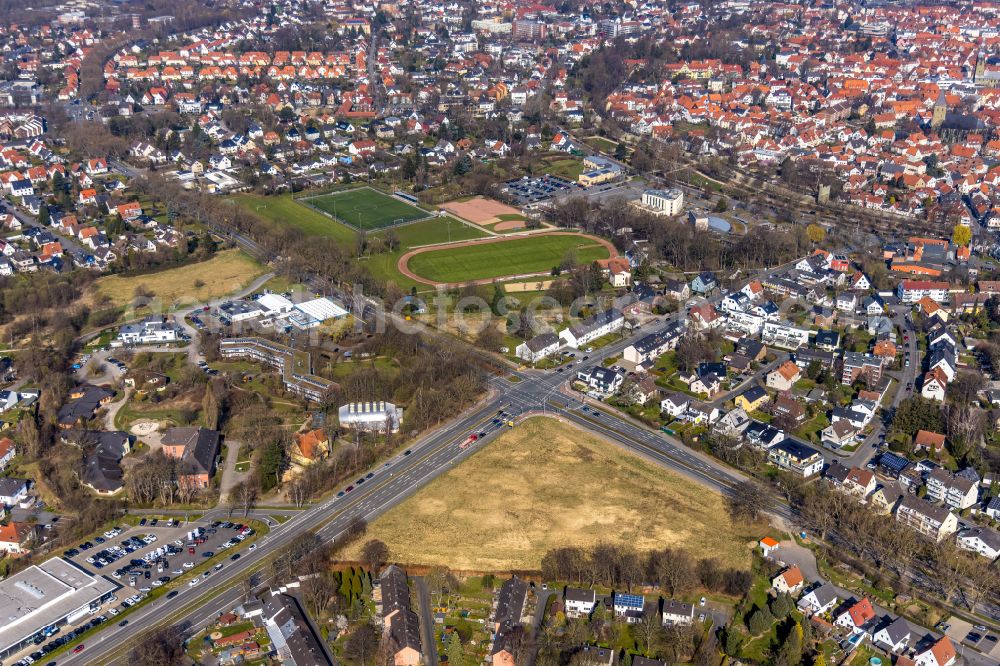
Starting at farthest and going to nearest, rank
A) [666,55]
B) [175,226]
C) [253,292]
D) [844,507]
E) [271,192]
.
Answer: [666,55] < [271,192] < [175,226] < [253,292] < [844,507]

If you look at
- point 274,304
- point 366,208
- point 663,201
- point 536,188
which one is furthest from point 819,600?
point 366,208

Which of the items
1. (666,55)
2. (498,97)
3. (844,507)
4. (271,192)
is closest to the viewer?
(844,507)

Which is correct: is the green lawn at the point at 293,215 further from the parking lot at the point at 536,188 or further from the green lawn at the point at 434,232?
the parking lot at the point at 536,188

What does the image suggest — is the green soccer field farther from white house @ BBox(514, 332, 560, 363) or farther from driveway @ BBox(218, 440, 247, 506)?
driveway @ BBox(218, 440, 247, 506)

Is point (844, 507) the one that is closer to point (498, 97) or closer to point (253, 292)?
point (253, 292)

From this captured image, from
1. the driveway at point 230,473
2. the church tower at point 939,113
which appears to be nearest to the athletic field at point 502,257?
the driveway at point 230,473

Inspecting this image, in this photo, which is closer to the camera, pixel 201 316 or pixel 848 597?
pixel 848 597

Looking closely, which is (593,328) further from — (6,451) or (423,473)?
Result: (6,451)

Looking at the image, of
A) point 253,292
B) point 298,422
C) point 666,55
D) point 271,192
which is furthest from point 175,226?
point 666,55
